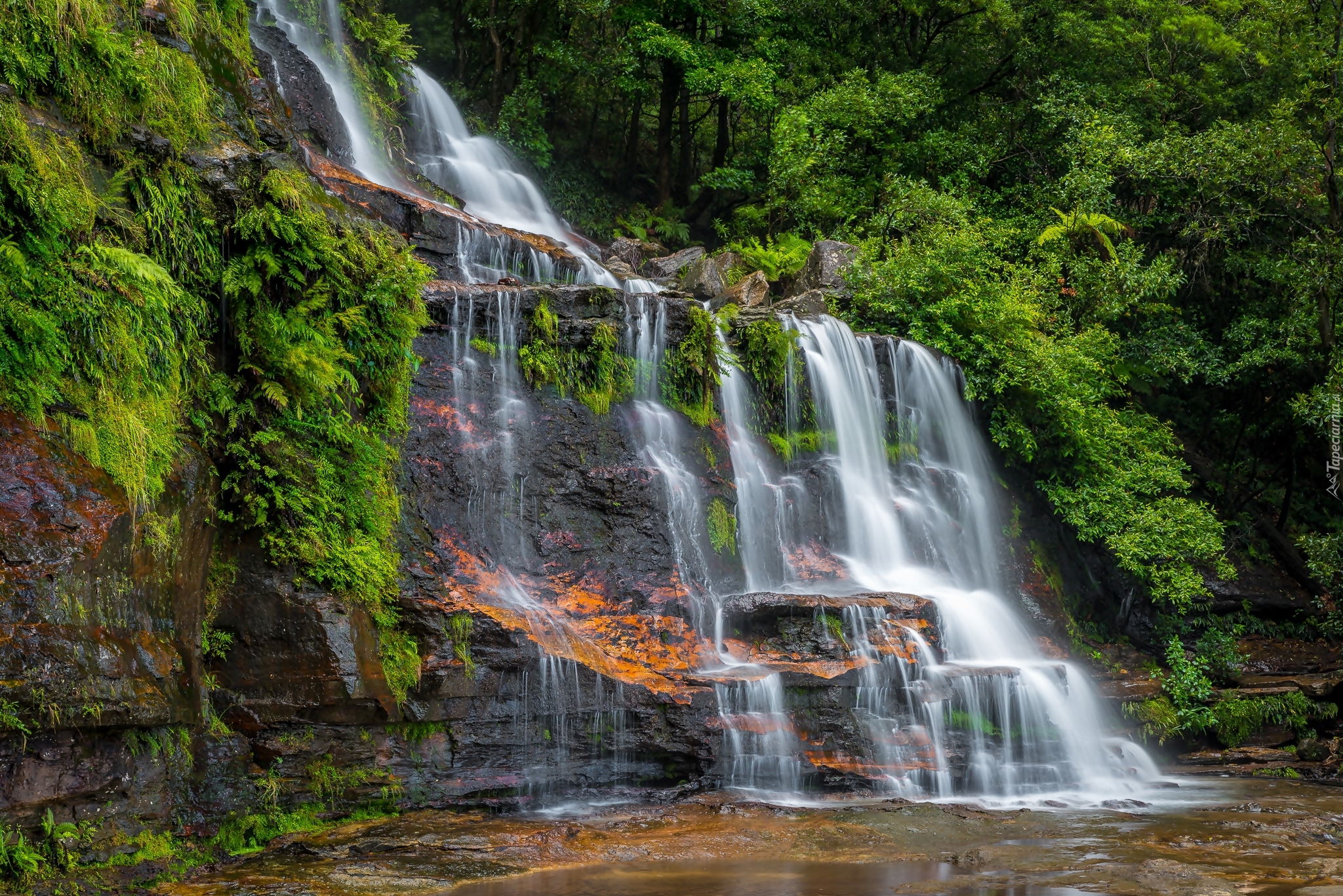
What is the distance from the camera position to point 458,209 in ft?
51.1

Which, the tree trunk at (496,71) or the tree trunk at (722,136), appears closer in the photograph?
the tree trunk at (496,71)

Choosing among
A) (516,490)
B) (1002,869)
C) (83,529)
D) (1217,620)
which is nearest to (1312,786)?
(1217,620)

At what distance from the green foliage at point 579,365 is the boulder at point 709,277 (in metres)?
4.67

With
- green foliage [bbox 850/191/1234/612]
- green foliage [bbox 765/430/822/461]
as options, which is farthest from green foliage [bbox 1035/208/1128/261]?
green foliage [bbox 765/430/822/461]

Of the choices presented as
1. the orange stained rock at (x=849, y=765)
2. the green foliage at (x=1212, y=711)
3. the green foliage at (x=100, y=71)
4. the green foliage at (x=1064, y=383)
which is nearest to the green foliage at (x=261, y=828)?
the orange stained rock at (x=849, y=765)

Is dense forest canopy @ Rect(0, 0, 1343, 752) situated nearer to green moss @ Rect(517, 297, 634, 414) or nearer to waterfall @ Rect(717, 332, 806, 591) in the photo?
waterfall @ Rect(717, 332, 806, 591)

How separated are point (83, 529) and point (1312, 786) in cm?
1272

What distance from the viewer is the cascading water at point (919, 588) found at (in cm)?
931

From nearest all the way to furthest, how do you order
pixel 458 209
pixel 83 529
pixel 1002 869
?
pixel 83 529 < pixel 1002 869 < pixel 458 209

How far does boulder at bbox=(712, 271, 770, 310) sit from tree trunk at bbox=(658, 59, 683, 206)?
729 cm

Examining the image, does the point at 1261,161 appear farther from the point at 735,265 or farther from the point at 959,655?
the point at 959,655

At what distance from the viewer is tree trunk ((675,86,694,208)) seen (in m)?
23.3

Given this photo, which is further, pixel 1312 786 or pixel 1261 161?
pixel 1261 161

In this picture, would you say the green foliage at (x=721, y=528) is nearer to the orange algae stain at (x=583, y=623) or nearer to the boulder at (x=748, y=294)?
the orange algae stain at (x=583, y=623)
